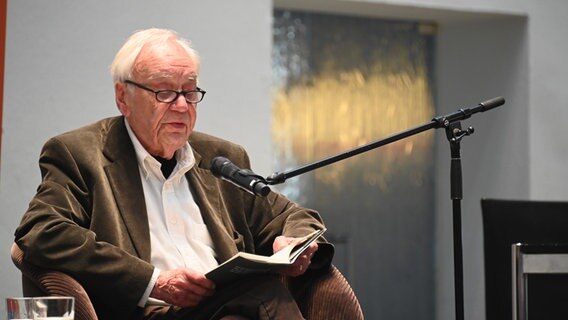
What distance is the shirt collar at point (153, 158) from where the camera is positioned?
3084 millimetres

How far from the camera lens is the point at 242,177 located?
2645 mm

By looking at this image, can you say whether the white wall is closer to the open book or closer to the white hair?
the white hair

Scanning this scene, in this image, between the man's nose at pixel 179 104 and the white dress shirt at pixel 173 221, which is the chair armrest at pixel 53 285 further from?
the man's nose at pixel 179 104

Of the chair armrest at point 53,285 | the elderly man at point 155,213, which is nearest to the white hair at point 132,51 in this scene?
the elderly man at point 155,213

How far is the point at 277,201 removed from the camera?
10.9 feet

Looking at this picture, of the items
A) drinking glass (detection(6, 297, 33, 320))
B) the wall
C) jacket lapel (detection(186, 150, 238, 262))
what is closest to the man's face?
jacket lapel (detection(186, 150, 238, 262))

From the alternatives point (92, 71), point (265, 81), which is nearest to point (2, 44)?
point (92, 71)

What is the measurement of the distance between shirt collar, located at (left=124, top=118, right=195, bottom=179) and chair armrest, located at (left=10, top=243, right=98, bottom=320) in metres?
0.47

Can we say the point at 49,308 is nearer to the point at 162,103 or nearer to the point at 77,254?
the point at 77,254

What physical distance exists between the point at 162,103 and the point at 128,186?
0.92ft

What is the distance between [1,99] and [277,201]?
1.31 meters

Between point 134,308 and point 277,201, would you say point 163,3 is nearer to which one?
point 277,201

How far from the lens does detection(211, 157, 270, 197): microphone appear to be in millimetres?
2568

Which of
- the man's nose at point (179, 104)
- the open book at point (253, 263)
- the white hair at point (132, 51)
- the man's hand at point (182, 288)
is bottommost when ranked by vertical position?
the man's hand at point (182, 288)
